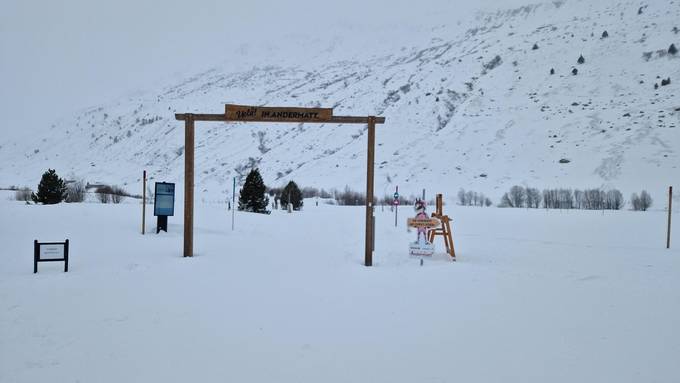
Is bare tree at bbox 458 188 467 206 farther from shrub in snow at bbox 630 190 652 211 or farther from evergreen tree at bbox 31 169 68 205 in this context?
evergreen tree at bbox 31 169 68 205

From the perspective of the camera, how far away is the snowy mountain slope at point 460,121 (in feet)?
150

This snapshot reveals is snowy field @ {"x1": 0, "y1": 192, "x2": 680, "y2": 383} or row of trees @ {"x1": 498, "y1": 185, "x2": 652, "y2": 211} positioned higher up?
row of trees @ {"x1": 498, "y1": 185, "x2": 652, "y2": 211}

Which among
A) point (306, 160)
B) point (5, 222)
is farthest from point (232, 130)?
point (5, 222)

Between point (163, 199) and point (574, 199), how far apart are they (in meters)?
31.4

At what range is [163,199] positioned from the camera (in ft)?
46.6

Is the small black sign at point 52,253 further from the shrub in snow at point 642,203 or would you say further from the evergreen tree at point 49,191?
the shrub in snow at point 642,203

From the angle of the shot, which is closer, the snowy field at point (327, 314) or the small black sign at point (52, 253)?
the snowy field at point (327, 314)

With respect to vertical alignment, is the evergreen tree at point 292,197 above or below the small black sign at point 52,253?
above

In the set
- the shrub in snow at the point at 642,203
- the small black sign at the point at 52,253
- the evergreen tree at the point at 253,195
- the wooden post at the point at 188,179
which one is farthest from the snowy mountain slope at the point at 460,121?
the small black sign at the point at 52,253

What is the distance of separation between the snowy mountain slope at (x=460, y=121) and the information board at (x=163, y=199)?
34.1 metres

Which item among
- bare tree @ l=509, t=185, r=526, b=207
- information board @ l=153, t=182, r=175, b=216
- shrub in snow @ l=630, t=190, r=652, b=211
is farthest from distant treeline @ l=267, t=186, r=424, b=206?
information board @ l=153, t=182, r=175, b=216

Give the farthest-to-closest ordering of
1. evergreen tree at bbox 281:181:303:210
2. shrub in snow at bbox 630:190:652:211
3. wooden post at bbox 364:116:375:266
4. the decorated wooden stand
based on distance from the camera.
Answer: shrub in snow at bbox 630:190:652:211, evergreen tree at bbox 281:181:303:210, the decorated wooden stand, wooden post at bbox 364:116:375:266

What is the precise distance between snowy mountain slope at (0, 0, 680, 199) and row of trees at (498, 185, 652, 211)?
4.72 m

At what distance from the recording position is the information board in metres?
14.1
